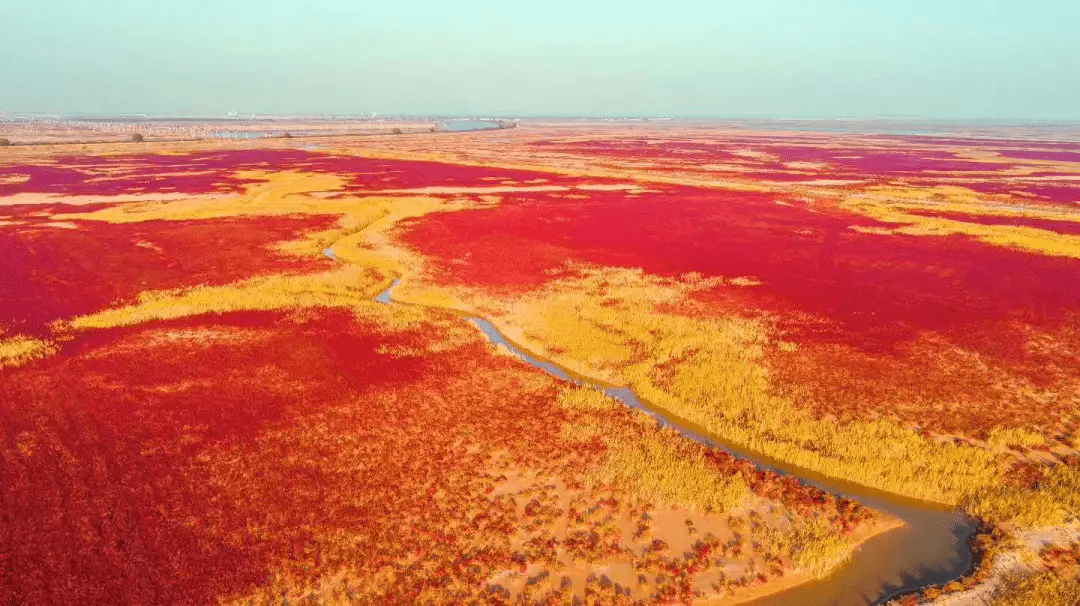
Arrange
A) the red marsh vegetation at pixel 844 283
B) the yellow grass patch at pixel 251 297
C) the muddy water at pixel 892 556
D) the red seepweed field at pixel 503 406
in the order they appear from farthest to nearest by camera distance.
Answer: the yellow grass patch at pixel 251 297 → the red marsh vegetation at pixel 844 283 → the red seepweed field at pixel 503 406 → the muddy water at pixel 892 556

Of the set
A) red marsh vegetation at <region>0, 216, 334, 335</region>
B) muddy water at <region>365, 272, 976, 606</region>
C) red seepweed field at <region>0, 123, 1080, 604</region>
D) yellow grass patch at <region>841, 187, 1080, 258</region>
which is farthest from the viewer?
yellow grass patch at <region>841, 187, 1080, 258</region>

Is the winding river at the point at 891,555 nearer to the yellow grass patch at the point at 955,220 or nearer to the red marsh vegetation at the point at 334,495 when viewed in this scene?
the red marsh vegetation at the point at 334,495

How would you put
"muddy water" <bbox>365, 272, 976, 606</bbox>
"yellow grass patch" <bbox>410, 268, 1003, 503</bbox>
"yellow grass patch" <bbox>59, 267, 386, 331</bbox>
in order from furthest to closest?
"yellow grass patch" <bbox>59, 267, 386, 331</bbox> < "yellow grass patch" <bbox>410, 268, 1003, 503</bbox> < "muddy water" <bbox>365, 272, 976, 606</bbox>

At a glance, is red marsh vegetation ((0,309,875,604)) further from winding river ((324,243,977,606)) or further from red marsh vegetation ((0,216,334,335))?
red marsh vegetation ((0,216,334,335))

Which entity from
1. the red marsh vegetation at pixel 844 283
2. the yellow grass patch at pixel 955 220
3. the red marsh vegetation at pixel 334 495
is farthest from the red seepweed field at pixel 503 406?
the yellow grass patch at pixel 955 220

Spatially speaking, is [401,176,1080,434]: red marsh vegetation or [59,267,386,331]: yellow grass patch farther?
[59,267,386,331]: yellow grass patch

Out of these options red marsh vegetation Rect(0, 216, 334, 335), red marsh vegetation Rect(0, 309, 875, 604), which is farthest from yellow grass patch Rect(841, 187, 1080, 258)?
red marsh vegetation Rect(0, 216, 334, 335)

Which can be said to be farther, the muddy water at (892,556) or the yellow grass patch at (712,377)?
the yellow grass patch at (712,377)
